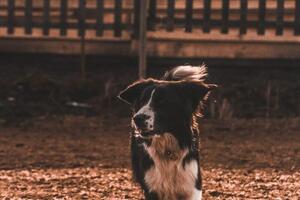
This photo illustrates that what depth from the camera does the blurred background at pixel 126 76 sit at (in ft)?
28.1

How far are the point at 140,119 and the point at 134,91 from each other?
0.62 metres

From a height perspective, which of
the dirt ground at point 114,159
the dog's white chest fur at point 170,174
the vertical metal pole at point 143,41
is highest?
the vertical metal pole at point 143,41

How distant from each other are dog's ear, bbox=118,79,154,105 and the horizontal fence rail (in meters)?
5.45

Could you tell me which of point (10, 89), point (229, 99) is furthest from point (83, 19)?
point (229, 99)

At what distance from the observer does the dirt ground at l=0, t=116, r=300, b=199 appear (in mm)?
7207

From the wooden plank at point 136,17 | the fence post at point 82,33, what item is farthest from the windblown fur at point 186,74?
the wooden plank at point 136,17

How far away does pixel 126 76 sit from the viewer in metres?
11.5

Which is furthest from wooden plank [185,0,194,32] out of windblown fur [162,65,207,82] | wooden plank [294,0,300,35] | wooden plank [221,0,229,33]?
windblown fur [162,65,207,82]

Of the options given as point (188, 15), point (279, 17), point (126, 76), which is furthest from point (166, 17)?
point (279, 17)

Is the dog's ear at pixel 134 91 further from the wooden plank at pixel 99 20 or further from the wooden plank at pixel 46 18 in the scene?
the wooden plank at pixel 46 18

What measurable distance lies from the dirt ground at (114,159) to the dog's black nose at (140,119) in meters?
1.49

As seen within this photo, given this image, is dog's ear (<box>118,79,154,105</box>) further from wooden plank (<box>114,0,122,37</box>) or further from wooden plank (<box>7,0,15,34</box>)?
wooden plank (<box>7,0,15,34</box>)

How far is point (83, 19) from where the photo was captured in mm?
11891

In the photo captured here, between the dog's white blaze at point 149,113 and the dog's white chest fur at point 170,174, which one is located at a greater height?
the dog's white blaze at point 149,113
